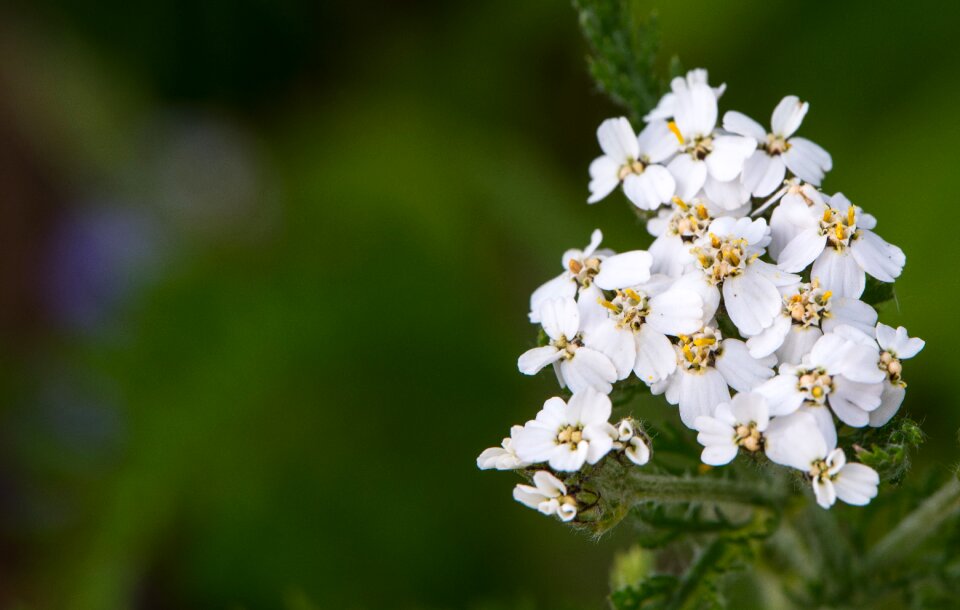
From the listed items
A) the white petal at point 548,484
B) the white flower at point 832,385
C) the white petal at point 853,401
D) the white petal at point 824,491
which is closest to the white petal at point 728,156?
the white flower at point 832,385

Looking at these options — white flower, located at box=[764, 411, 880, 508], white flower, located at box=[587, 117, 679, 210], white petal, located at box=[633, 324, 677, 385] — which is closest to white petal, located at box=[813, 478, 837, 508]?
white flower, located at box=[764, 411, 880, 508]

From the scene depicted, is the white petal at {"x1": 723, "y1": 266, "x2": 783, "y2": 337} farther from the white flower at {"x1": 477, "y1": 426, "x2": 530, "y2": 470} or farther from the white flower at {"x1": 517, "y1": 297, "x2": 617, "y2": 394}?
the white flower at {"x1": 477, "y1": 426, "x2": 530, "y2": 470}

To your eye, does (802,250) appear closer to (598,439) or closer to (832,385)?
(832,385)

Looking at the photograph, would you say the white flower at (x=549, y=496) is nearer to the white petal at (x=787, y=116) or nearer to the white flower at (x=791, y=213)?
the white flower at (x=791, y=213)

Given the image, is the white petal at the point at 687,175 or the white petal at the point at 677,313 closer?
the white petal at the point at 677,313

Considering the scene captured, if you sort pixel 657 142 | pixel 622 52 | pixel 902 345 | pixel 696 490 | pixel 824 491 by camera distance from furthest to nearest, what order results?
1. pixel 622 52
2. pixel 657 142
3. pixel 696 490
4. pixel 902 345
5. pixel 824 491

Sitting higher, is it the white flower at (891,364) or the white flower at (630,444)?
the white flower at (891,364)

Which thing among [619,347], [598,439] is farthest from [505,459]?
[619,347]

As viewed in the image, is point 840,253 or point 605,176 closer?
point 840,253
